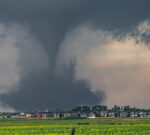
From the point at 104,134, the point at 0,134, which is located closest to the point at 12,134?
the point at 0,134

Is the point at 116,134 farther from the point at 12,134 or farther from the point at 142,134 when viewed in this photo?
the point at 12,134

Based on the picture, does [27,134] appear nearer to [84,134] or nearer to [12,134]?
A: [12,134]

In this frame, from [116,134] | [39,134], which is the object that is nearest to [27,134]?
[39,134]

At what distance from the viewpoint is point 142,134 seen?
4984 cm

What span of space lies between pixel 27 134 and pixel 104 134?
28.9 ft

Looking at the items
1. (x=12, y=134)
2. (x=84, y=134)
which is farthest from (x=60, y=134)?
(x=12, y=134)

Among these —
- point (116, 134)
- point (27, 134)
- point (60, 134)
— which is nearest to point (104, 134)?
point (116, 134)

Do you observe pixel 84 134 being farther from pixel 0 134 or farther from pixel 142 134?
pixel 0 134

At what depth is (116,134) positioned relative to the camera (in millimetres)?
50375

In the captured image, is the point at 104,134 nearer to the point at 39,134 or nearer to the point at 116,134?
the point at 116,134

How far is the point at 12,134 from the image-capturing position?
173 feet

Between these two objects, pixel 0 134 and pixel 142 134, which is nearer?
pixel 142 134

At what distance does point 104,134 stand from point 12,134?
10.4m

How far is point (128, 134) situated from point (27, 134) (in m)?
11.5
